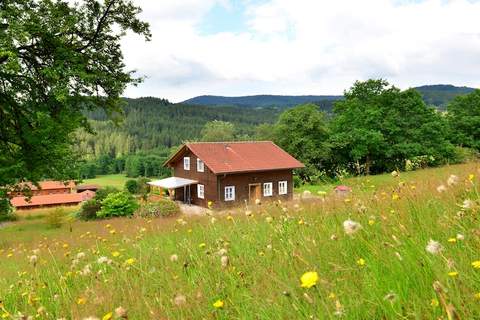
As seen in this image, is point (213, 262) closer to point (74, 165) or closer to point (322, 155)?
point (74, 165)

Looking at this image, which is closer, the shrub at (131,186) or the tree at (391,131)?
the tree at (391,131)

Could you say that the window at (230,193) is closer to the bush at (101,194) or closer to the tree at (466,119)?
the bush at (101,194)

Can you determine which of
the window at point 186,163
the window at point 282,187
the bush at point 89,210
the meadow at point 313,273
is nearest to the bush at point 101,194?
the bush at point 89,210

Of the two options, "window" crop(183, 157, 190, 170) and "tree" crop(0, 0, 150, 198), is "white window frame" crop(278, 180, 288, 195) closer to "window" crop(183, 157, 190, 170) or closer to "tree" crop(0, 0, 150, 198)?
"window" crop(183, 157, 190, 170)

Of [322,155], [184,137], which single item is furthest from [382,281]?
[184,137]

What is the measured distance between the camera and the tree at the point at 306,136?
151 ft

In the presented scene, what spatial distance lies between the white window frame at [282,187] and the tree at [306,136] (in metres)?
7.49

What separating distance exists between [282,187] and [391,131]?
15271 millimetres

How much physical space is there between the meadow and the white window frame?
32.6m

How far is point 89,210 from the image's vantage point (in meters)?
35.4

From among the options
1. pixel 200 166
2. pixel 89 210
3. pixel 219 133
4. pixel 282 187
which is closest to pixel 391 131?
pixel 282 187

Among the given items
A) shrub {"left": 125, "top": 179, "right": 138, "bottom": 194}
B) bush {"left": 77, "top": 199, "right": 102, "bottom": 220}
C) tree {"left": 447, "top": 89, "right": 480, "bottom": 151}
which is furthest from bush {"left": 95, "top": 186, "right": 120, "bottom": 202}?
tree {"left": 447, "top": 89, "right": 480, "bottom": 151}

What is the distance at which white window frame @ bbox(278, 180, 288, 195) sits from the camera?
38031 millimetres

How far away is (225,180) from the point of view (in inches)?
1350
